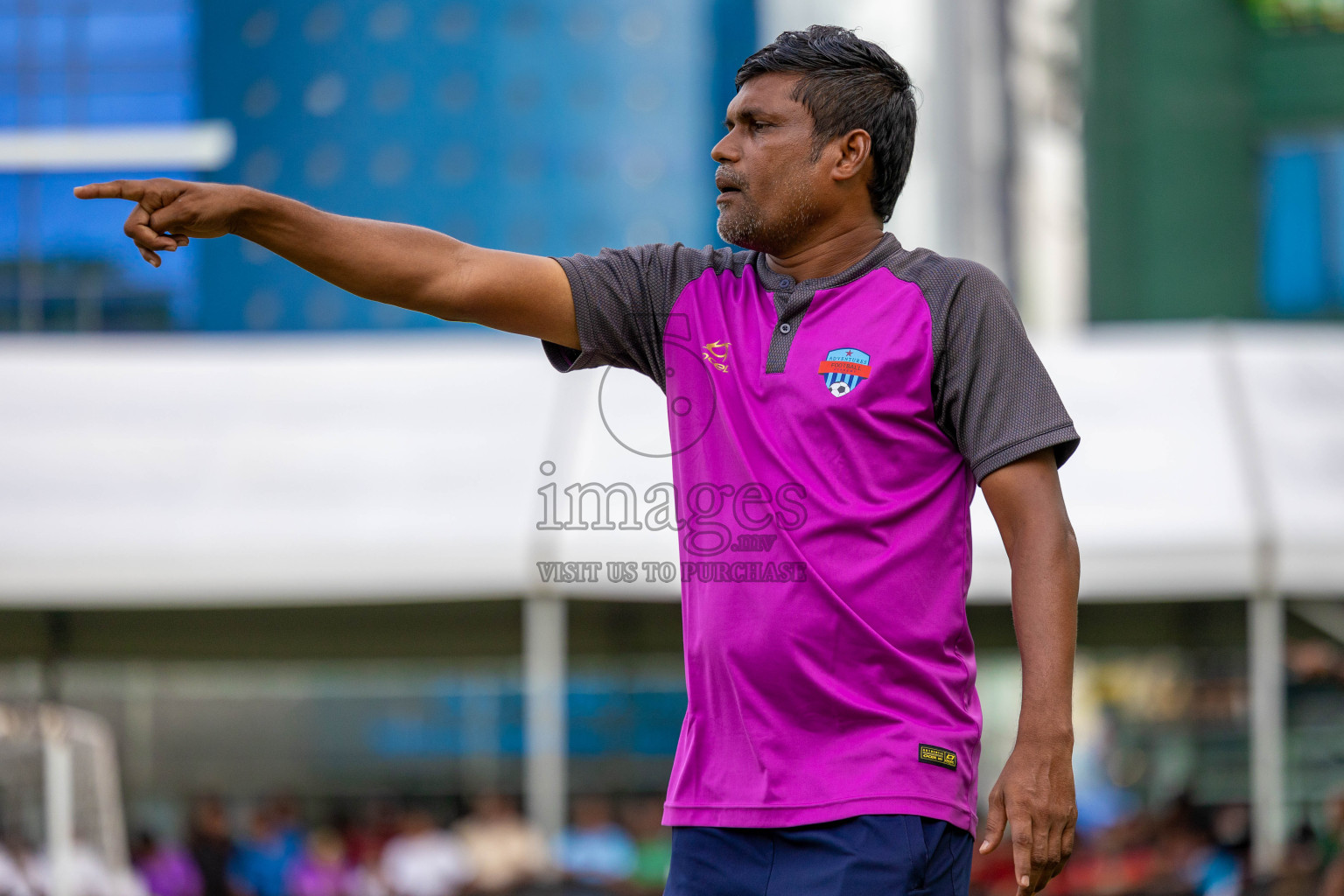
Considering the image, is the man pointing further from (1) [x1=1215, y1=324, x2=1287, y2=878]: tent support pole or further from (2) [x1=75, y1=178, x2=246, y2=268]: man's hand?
(1) [x1=1215, y1=324, x2=1287, y2=878]: tent support pole

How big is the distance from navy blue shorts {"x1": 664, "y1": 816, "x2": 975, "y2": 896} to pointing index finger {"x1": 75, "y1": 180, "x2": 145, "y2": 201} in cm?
92

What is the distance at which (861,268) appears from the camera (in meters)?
1.81

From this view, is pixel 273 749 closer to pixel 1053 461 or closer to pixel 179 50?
pixel 179 50

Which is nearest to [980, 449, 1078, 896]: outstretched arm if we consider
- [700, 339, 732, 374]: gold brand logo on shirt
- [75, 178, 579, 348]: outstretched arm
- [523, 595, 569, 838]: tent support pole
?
[700, 339, 732, 374]: gold brand logo on shirt

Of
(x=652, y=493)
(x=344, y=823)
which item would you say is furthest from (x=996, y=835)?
(x=344, y=823)

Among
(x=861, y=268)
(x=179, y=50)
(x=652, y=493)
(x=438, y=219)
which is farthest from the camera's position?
(x=179, y=50)

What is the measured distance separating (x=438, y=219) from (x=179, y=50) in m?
8.38

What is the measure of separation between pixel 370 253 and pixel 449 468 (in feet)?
13.1

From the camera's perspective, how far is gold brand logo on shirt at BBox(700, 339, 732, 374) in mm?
1783

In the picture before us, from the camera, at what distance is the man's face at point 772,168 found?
5.90ft

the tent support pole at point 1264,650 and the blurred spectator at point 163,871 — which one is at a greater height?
the tent support pole at point 1264,650

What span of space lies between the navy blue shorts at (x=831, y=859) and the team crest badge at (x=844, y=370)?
461mm

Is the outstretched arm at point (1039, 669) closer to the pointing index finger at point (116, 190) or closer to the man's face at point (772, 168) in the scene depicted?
the man's face at point (772, 168)

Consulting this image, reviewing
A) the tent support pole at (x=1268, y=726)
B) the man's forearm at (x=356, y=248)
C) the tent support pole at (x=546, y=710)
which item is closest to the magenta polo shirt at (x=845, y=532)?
the man's forearm at (x=356, y=248)
